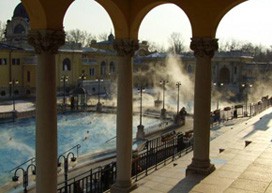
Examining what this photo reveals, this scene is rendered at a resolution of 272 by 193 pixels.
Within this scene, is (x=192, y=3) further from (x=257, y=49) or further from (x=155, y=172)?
(x=257, y=49)

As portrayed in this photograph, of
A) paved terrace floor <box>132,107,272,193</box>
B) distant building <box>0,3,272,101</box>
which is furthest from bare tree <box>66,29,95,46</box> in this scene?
paved terrace floor <box>132,107,272,193</box>

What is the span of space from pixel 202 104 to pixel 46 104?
564 cm

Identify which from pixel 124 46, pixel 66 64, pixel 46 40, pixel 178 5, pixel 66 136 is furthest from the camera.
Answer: pixel 66 64

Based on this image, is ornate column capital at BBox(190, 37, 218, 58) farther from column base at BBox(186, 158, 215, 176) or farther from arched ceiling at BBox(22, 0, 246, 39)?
column base at BBox(186, 158, 215, 176)

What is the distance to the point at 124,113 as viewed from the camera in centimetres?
1160

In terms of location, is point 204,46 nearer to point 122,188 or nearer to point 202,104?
point 202,104

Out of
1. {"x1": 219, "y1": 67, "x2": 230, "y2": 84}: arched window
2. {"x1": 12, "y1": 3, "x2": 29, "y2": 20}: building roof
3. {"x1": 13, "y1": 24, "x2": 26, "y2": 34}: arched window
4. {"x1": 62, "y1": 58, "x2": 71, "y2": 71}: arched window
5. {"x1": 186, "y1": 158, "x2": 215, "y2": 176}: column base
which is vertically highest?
{"x1": 12, "y1": 3, "x2": 29, "y2": 20}: building roof

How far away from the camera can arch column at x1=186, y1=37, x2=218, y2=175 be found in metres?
12.3

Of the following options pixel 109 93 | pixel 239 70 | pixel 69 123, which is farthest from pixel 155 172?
pixel 239 70

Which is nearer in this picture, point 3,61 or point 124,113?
point 124,113

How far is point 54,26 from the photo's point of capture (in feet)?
28.2

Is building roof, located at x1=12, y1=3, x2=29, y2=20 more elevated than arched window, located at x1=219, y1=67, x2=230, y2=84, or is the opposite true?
building roof, located at x1=12, y1=3, x2=29, y2=20

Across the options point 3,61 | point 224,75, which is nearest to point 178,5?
point 3,61

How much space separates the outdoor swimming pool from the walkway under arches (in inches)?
420
